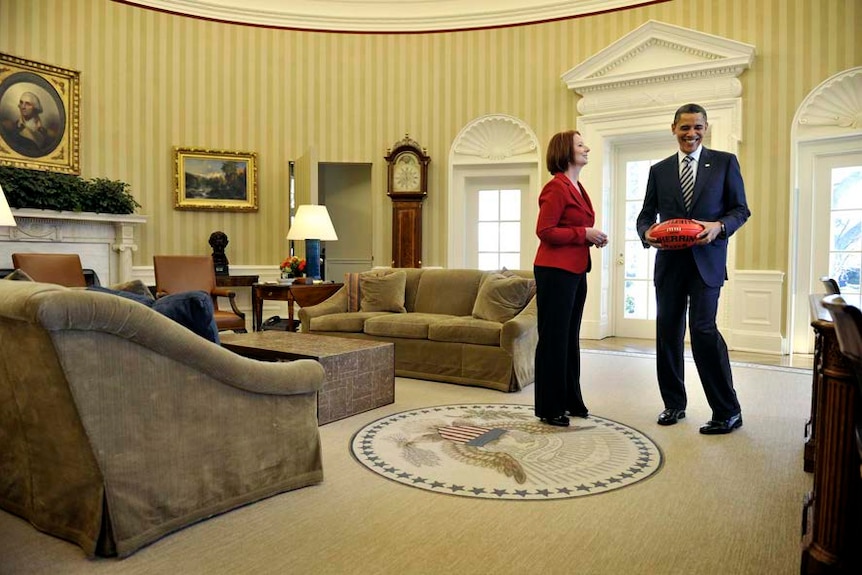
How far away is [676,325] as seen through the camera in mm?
3350

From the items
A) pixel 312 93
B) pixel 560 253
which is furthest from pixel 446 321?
pixel 312 93

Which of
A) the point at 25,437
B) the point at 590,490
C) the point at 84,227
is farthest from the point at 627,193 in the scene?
the point at 25,437

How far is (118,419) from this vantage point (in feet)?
6.05

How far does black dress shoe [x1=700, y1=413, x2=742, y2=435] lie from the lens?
126 inches

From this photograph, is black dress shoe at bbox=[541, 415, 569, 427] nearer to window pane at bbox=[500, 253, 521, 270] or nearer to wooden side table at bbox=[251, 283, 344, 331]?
wooden side table at bbox=[251, 283, 344, 331]

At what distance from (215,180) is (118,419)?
6.21m

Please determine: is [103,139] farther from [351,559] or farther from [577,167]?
[351,559]

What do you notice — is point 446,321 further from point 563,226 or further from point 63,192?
point 63,192

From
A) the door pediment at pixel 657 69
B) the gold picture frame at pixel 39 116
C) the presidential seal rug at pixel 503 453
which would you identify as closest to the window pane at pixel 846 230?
the door pediment at pixel 657 69

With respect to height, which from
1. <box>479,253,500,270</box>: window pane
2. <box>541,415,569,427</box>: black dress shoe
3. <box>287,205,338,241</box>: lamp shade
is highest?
<box>287,205,338,241</box>: lamp shade

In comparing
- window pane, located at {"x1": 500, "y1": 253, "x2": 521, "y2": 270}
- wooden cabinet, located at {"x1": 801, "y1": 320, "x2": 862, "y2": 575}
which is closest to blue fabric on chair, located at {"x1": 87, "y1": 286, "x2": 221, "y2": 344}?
wooden cabinet, located at {"x1": 801, "y1": 320, "x2": 862, "y2": 575}

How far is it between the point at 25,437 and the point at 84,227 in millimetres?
5289

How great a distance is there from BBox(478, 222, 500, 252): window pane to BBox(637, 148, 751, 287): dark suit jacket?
4473 millimetres

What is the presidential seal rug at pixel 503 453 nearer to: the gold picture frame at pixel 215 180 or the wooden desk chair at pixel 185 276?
the wooden desk chair at pixel 185 276
